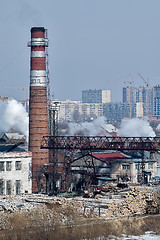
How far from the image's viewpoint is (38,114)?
58.9m

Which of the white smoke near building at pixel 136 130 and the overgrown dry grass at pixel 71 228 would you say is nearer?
the overgrown dry grass at pixel 71 228

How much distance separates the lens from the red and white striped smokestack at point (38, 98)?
58.7 metres

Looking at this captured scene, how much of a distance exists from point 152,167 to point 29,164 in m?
15.5

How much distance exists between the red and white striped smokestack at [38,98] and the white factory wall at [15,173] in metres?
6.58

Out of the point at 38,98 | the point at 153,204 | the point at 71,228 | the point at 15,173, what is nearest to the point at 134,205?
the point at 153,204

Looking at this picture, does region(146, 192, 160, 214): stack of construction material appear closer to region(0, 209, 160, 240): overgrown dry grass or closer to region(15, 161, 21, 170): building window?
region(0, 209, 160, 240): overgrown dry grass

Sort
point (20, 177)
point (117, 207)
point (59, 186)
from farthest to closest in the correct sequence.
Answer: point (59, 186)
point (20, 177)
point (117, 207)

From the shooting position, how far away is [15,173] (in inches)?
1988

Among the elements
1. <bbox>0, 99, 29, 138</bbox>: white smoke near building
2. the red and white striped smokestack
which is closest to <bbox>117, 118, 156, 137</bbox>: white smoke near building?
<bbox>0, 99, 29, 138</bbox>: white smoke near building

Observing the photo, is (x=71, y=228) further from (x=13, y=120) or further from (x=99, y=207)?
(x=13, y=120)

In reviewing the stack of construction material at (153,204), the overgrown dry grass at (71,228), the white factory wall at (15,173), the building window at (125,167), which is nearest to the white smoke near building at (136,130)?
the building window at (125,167)

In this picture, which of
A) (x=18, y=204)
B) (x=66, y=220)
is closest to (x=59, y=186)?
(x=18, y=204)

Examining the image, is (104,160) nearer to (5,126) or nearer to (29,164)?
(29,164)

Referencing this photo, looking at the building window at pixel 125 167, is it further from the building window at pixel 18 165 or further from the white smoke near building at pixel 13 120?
the white smoke near building at pixel 13 120
